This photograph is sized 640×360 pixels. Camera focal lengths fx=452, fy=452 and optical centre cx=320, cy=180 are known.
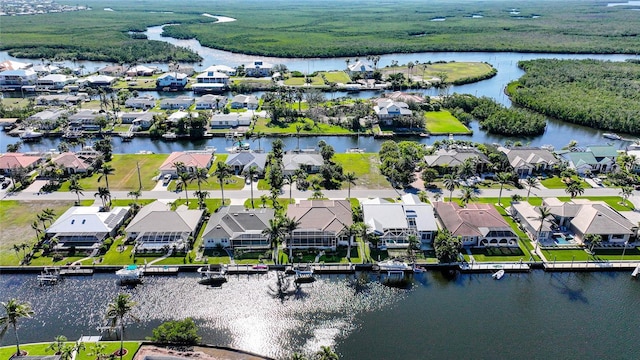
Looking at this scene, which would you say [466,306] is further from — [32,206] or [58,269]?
[32,206]

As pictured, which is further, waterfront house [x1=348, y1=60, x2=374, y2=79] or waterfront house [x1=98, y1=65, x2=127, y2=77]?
waterfront house [x1=348, y1=60, x2=374, y2=79]

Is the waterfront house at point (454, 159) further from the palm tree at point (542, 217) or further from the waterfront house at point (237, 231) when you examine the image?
the waterfront house at point (237, 231)

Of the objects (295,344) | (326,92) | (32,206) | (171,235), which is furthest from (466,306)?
(326,92)

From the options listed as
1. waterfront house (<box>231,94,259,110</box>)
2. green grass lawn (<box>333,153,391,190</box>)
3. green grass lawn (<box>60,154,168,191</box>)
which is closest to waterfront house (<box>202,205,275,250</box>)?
green grass lawn (<box>333,153,391,190</box>)

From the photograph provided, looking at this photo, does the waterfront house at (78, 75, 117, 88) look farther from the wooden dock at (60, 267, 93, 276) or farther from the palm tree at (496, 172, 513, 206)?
the palm tree at (496, 172, 513, 206)

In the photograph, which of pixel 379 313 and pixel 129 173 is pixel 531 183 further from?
pixel 129 173

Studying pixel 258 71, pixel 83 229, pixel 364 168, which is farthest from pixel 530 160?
pixel 258 71

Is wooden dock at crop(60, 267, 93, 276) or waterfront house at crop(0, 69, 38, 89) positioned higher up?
waterfront house at crop(0, 69, 38, 89)
